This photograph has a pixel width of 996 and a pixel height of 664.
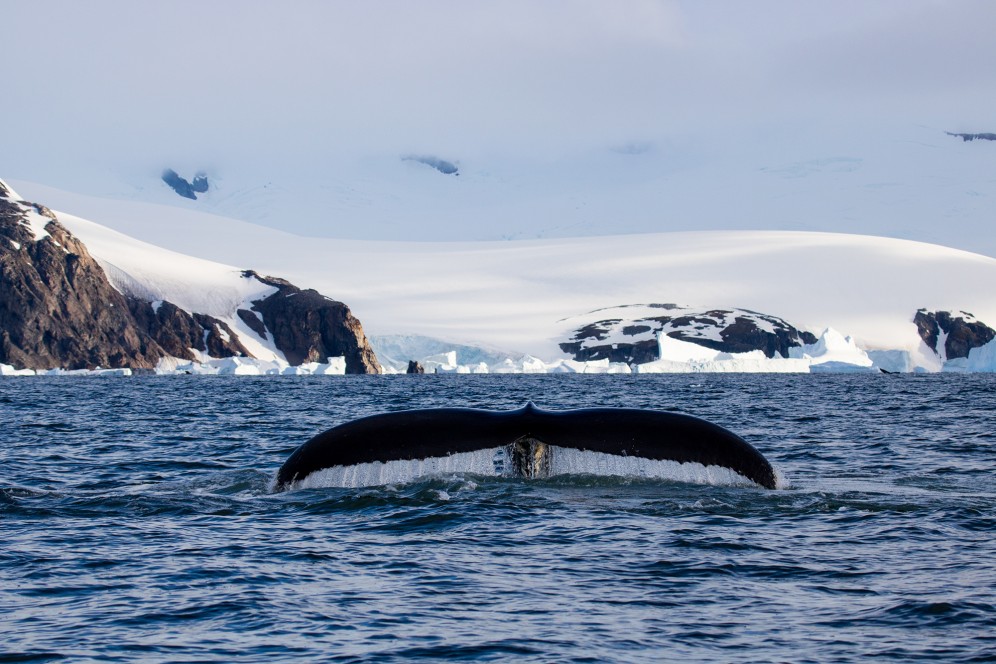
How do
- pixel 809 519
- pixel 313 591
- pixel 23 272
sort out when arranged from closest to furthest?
pixel 313 591 → pixel 809 519 → pixel 23 272

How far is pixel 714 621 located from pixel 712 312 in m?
128

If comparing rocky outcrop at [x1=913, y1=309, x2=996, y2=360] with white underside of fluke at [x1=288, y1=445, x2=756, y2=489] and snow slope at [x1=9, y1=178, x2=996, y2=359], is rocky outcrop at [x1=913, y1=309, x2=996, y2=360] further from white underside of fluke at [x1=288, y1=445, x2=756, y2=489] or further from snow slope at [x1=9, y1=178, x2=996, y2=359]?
white underside of fluke at [x1=288, y1=445, x2=756, y2=489]

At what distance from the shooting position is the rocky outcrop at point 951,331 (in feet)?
400

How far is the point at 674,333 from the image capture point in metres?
124

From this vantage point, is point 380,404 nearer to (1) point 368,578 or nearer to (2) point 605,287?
(1) point 368,578

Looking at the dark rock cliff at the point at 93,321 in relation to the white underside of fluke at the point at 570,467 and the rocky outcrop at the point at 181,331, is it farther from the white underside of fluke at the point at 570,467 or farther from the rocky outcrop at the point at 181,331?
the white underside of fluke at the point at 570,467

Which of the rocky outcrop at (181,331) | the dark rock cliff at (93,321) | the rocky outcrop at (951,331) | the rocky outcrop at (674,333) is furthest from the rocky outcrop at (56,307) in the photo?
the rocky outcrop at (951,331)

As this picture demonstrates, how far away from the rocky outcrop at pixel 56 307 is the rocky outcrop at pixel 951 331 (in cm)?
7465

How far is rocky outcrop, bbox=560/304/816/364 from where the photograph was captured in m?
119

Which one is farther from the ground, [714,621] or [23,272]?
[23,272]

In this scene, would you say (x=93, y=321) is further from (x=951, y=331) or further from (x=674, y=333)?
(x=951, y=331)

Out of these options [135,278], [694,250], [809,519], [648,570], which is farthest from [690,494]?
[694,250]

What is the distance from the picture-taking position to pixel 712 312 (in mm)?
131875

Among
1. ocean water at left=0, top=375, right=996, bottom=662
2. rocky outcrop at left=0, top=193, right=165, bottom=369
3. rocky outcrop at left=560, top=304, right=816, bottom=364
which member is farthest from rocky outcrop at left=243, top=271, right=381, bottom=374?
ocean water at left=0, top=375, right=996, bottom=662
